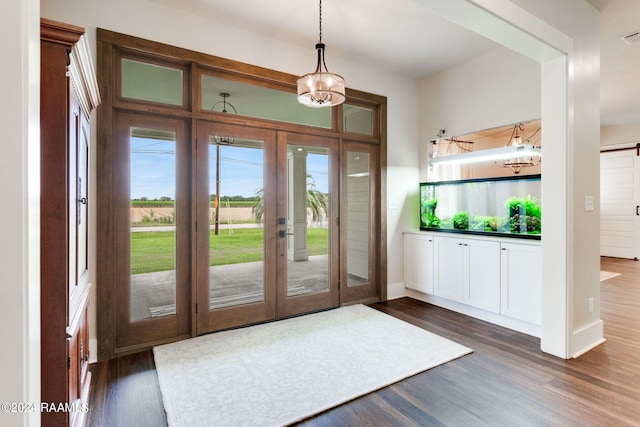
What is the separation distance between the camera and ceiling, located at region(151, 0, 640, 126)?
2939mm

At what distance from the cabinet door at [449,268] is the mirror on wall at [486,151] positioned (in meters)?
0.93

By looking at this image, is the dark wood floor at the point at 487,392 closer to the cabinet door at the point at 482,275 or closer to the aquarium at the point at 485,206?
the cabinet door at the point at 482,275

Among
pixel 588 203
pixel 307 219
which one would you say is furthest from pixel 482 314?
pixel 307 219

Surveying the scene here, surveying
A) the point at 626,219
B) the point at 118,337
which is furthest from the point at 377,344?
the point at 626,219

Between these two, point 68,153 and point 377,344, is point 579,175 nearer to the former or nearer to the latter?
point 377,344

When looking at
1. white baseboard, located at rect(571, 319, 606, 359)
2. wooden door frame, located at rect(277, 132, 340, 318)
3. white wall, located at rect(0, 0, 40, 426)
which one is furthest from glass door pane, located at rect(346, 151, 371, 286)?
white wall, located at rect(0, 0, 40, 426)

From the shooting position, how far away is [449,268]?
13.1 ft

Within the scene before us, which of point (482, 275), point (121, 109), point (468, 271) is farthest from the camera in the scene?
point (468, 271)

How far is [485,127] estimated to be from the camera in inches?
155

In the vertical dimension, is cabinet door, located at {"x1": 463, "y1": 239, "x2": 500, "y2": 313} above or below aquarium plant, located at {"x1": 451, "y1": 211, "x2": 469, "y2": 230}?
below

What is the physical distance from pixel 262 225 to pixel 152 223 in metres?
1.09

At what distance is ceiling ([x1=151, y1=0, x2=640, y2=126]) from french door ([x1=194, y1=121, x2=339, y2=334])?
106 centimetres

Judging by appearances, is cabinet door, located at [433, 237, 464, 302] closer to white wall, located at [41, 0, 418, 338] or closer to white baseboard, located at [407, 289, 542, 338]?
white baseboard, located at [407, 289, 542, 338]

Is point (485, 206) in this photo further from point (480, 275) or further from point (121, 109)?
point (121, 109)
